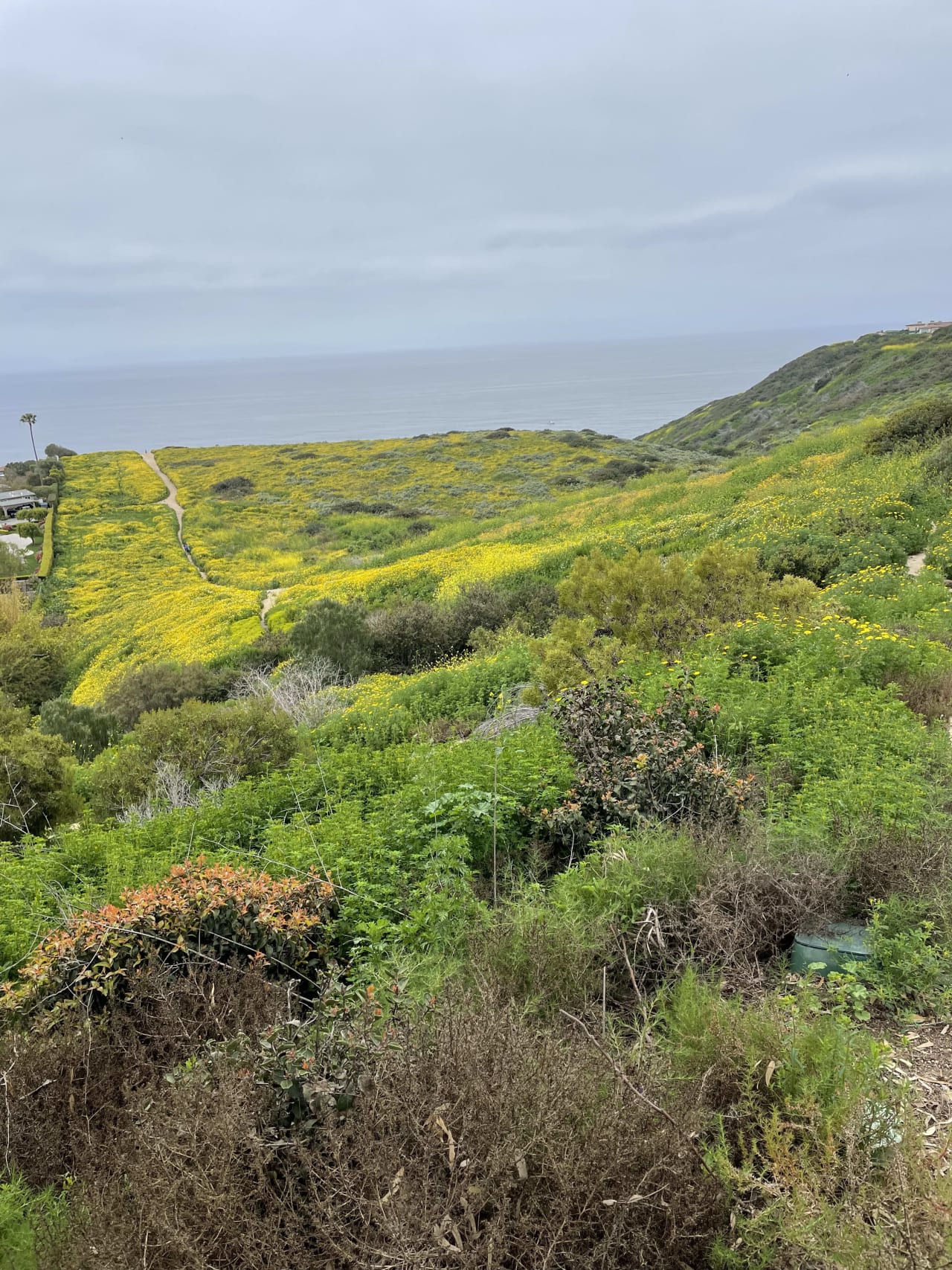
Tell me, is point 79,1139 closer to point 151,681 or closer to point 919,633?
point 919,633

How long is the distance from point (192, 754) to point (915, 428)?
1889 centimetres

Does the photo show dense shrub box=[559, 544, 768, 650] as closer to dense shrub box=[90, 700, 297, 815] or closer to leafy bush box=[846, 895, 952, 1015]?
dense shrub box=[90, 700, 297, 815]

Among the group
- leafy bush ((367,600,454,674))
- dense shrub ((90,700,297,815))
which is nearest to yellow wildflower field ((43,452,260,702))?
leafy bush ((367,600,454,674))

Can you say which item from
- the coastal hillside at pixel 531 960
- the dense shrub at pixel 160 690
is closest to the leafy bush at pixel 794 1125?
the coastal hillside at pixel 531 960

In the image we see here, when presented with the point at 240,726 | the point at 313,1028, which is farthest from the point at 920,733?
the point at 240,726

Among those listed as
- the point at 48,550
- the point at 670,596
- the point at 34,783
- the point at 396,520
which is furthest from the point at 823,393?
the point at 34,783

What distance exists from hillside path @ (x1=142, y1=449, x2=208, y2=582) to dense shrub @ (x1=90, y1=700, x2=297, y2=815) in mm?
27210

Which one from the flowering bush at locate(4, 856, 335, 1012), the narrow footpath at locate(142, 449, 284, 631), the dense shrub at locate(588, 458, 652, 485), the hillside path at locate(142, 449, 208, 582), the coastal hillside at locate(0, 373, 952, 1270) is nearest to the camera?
the coastal hillside at locate(0, 373, 952, 1270)

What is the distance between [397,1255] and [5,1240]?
5.91 ft

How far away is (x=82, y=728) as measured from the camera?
15859 millimetres

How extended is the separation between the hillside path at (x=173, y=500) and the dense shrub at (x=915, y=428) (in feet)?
93.1

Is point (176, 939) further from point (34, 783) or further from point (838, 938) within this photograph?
point (34, 783)

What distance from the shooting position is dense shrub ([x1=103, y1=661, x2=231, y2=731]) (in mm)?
17734

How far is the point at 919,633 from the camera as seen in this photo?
8.48 metres
